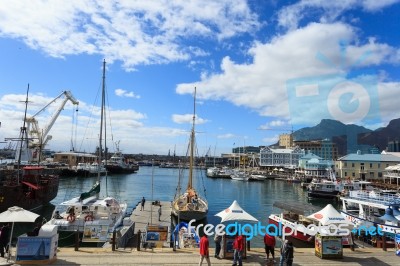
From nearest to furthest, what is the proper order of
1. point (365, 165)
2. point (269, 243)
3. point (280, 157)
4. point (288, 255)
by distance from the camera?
point (288, 255)
point (269, 243)
point (365, 165)
point (280, 157)

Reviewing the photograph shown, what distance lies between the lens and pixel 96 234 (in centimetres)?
2612

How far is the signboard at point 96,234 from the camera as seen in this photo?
25.8 meters

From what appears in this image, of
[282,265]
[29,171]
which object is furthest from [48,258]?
[29,171]

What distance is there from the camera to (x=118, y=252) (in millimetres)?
16766

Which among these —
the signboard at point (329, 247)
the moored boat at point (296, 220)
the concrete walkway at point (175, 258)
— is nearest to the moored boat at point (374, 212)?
the moored boat at point (296, 220)

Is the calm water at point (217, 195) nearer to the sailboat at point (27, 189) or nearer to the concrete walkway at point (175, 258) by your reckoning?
the sailboat at point (27, 189)

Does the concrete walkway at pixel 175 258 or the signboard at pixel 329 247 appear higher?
the signboard at pixel 329 247

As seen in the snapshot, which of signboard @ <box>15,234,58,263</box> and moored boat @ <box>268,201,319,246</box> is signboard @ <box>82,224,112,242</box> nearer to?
signboard @ <box>15,234,58,263</box>

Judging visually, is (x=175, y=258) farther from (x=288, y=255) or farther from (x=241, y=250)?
(x=288, y=255)

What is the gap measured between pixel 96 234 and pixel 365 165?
94.2 meters

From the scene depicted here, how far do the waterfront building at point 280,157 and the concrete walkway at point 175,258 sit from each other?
16289cm

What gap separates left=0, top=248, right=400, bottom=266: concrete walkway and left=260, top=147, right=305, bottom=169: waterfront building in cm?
16289

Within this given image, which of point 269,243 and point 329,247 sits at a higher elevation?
point 269,243

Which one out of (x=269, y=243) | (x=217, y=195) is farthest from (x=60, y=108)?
(x=269, y=243)
